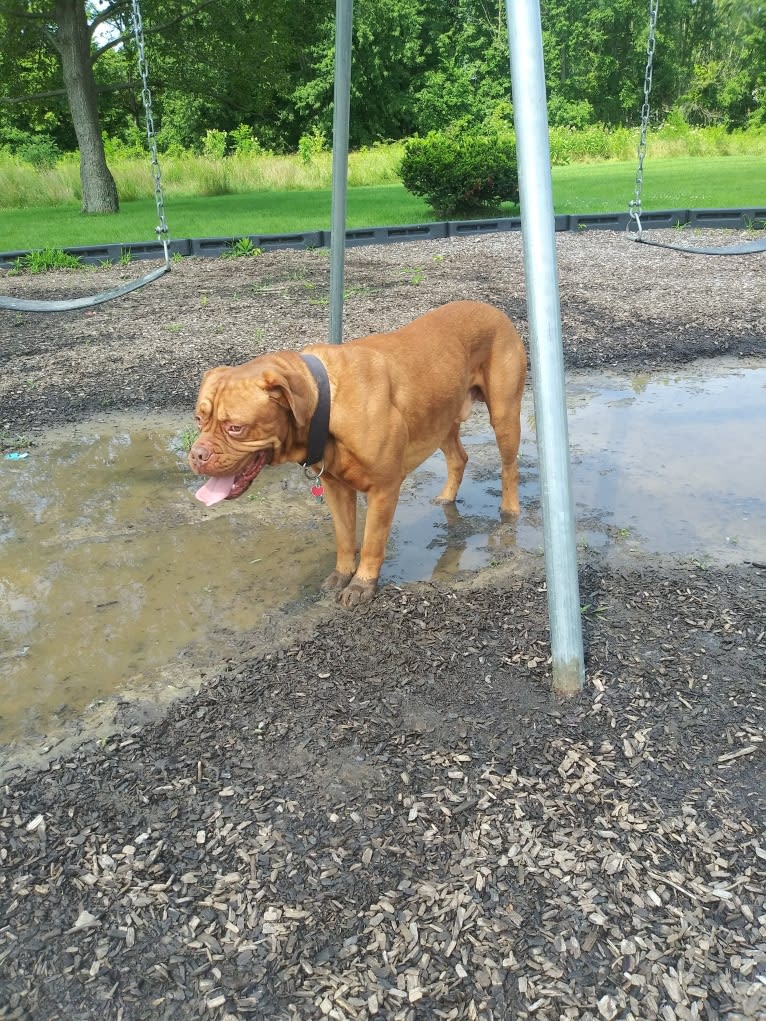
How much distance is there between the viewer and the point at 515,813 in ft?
9.14

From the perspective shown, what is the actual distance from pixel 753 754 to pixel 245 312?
8.71 metres

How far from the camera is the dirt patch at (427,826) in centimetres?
224

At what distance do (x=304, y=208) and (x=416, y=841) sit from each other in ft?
65.0

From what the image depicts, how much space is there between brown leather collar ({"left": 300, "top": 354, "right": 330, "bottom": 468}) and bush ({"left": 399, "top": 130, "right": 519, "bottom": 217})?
50.6 feet

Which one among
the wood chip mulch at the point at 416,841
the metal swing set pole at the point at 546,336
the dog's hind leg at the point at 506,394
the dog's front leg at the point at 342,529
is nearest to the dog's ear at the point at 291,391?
the dog's front leg at the point at 342,529

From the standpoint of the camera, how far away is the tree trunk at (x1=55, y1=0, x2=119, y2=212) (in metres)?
19.0

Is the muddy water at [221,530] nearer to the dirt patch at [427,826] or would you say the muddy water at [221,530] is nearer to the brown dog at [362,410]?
the dirt patch at [427,826]

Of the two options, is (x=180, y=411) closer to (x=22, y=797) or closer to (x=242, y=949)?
(x=22, y=797)

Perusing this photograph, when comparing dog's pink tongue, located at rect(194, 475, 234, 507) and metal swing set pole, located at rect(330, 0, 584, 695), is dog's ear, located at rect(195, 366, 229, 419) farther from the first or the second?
metal swing set pole, located at rect(330, 0, 584, 695)

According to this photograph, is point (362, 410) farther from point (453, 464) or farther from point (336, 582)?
point (453, 464)

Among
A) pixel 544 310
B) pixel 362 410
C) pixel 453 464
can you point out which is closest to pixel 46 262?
pixel 453 464

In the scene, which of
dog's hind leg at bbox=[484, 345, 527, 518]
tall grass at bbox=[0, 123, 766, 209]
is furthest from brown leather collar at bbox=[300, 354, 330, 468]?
tall grass at bbox=[0, 123, 766, 209]

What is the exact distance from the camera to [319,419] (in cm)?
353

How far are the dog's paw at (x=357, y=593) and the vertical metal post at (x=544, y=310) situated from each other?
118cm
